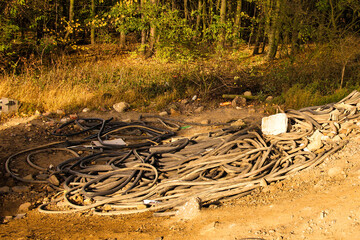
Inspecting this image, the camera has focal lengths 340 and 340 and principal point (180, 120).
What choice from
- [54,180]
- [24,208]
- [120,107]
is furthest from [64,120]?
[24,208]

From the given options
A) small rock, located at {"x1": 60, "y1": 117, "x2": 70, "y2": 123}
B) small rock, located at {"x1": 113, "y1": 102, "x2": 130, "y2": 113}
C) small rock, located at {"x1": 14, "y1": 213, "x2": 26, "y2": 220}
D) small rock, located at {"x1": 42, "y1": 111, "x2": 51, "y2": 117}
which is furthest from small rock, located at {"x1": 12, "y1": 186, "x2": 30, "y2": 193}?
small rock, located at {"x1": 113, "y1": 102, "x2": 130, "y2": 113}

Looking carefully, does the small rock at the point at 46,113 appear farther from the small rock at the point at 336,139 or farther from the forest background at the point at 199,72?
the small rock at the point at 336,139

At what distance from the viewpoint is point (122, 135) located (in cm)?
741

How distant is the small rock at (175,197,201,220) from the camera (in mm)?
3695

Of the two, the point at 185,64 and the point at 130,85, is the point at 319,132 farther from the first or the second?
the point at 130,85

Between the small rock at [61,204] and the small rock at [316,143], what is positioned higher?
the small rock at [316,143]

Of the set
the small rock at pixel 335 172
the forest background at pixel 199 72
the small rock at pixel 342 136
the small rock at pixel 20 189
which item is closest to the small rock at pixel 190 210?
the small rock at pixel 335 172

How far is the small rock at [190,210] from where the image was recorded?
370 centimetres

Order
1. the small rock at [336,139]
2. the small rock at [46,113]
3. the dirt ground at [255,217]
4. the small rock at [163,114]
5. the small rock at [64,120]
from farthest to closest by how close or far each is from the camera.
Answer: the small rock at [163,114] → the small rock at [46,113] → the small rock at [64,120] → the small rock at [336,139] → the dirt ground at [255,217]

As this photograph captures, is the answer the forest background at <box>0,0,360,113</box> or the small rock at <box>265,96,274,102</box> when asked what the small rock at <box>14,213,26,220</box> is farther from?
the small rock at <box>265,96,274,102</box>

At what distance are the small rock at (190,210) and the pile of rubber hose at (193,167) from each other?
135 millimetres

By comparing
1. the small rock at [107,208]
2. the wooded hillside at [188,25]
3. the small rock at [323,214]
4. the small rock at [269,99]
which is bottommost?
the small rock at [107,208]

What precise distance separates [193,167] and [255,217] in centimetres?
156

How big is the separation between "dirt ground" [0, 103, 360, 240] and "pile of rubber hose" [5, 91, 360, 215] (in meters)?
0.17
